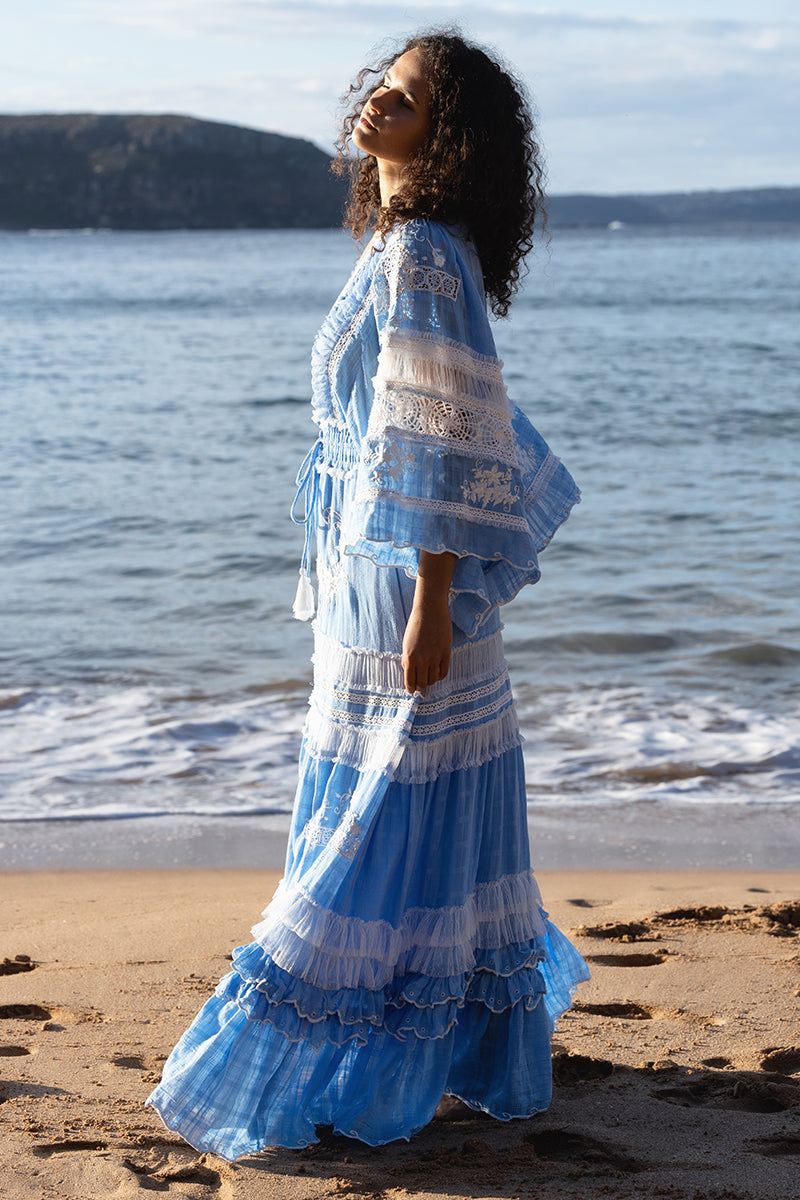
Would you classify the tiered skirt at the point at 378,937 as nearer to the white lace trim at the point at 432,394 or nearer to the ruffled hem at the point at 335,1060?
the ruffled hem at the point at 335,1060

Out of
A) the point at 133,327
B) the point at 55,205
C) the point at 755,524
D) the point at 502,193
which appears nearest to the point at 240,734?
the point at 502,193

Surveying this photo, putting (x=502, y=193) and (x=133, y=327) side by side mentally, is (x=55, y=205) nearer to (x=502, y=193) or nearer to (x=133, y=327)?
(x=133, y=327)

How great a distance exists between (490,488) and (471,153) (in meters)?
0.59

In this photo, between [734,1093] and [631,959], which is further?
[631,959]

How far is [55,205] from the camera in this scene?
89.8 metres

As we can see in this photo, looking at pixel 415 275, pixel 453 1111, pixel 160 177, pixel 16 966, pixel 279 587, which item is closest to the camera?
pixel 415 275

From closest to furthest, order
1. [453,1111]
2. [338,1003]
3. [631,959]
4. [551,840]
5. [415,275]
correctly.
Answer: [415,275], [338,1003], [453,1111], [631,959], [551,840]

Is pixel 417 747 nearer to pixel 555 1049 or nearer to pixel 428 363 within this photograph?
pixel 428 363

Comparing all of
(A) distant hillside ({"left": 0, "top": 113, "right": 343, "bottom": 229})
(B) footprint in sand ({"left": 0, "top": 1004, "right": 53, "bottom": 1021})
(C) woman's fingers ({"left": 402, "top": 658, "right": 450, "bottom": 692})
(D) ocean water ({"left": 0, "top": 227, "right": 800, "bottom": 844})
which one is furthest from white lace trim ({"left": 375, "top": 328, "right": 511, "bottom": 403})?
(A) distant hillside ({"left": 0, "top": 113, "right": 343, "bottom": 229})

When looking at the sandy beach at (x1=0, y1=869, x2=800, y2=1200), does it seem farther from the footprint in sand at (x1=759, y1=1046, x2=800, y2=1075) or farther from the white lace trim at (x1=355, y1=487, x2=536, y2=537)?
the white lace trim at (x1=355, y1=487, x2=536, y2=537)

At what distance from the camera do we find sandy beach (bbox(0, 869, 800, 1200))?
2193 millimetres

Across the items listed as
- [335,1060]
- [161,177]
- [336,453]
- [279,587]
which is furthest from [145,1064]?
[161,177]

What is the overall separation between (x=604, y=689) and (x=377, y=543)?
406 centimetres

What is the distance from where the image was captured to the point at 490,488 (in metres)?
2.16
